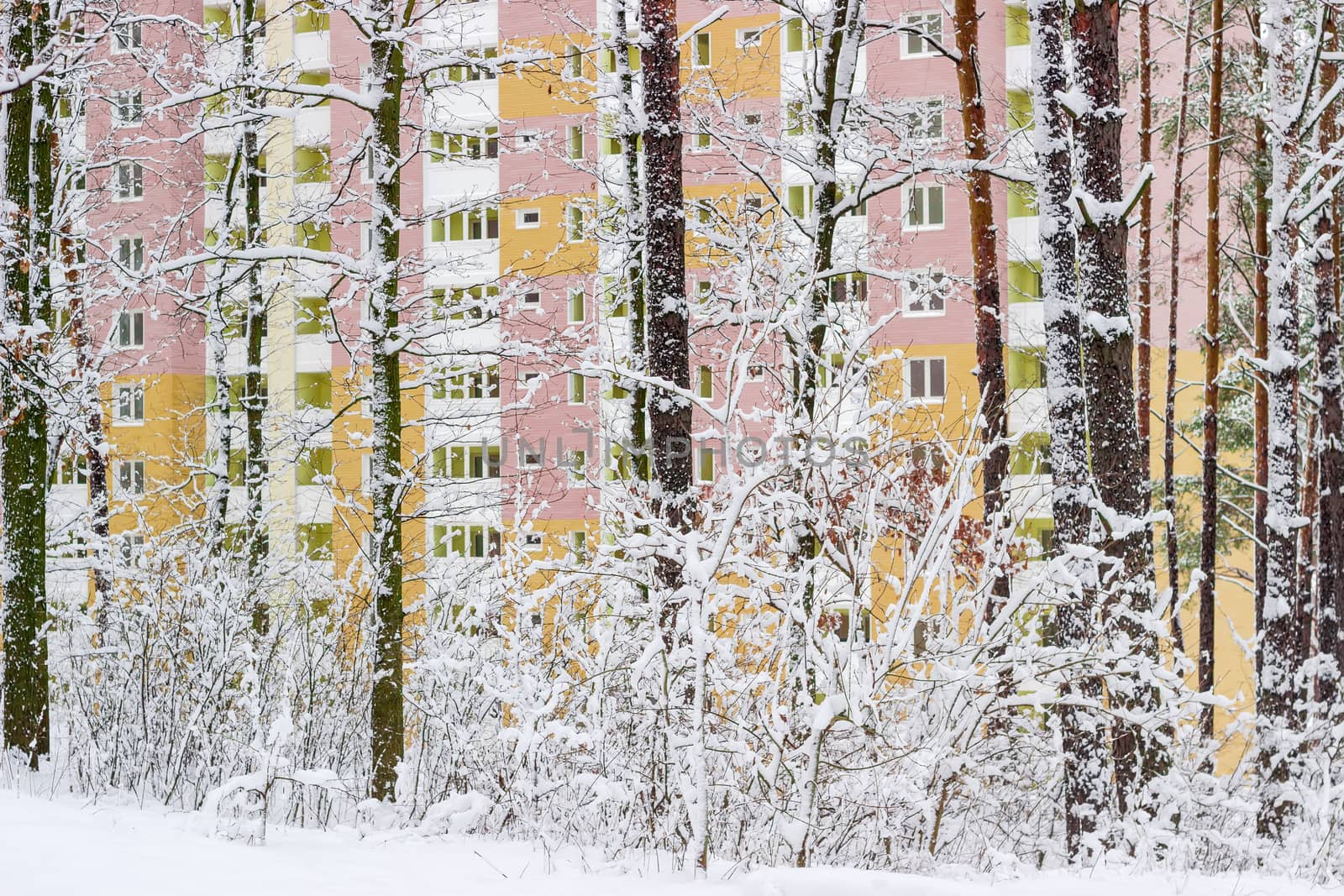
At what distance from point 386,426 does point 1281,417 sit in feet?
29.8

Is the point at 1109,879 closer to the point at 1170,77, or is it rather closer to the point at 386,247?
the point at 386,247

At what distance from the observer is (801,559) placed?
6.26 meters

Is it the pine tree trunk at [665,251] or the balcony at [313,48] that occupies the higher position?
the balcony at [313,48]

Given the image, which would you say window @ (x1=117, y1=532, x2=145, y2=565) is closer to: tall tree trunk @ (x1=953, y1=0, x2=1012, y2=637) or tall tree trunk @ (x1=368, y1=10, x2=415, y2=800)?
tall tree trunk @ (x1=368, y1=10, x2=415, y2=800)

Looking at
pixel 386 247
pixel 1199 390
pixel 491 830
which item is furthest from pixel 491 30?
pixel 491 830

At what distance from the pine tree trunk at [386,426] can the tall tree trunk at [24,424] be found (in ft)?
8.24

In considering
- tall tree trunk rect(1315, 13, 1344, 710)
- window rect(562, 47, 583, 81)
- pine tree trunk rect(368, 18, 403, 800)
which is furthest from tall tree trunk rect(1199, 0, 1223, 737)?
pine tree trunk rect(368, 18, 403, 800)

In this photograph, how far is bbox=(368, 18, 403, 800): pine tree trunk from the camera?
9.93 metres

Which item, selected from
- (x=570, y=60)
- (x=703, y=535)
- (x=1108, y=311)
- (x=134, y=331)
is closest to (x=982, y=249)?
(x=570, y=60)

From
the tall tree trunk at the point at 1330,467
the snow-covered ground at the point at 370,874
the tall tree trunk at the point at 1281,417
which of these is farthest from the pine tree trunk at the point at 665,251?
the tall tree trunk at the point at 1330,467

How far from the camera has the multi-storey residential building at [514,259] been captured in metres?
10.3

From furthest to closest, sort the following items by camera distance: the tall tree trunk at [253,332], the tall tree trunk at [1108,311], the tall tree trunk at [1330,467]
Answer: the tall tree trunk at [1330,467] < the tall tree trunk at [253,332] < the tall tree trunk at [1108,311]

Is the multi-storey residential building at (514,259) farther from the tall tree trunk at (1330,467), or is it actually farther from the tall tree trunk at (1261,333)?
the tall tree trunk at (1261,333)

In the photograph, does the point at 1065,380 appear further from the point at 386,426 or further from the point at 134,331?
the point at 134,331
